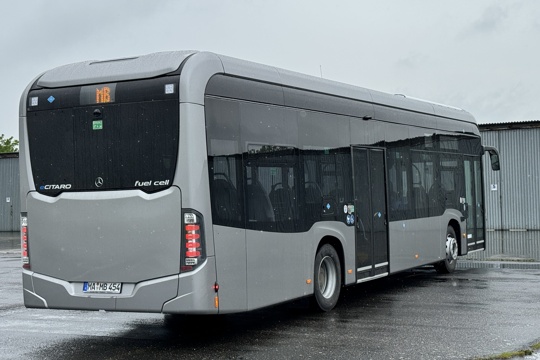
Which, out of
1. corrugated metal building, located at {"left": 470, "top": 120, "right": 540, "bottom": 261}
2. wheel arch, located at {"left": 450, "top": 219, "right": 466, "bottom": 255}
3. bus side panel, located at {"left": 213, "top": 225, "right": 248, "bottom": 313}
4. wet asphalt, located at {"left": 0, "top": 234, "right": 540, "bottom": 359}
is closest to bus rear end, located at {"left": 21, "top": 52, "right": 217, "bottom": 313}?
bus side panel, located at {"left": 213, "top": 225, "right": 248, "bottom": 313}

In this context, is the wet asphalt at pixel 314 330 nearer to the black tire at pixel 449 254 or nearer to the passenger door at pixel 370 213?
the passenger door at pixel 370 213

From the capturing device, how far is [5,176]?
44.3 m

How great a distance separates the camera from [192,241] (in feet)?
29.8

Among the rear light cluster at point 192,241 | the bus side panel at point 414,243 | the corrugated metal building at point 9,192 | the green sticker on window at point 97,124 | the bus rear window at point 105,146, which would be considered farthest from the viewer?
the corrugated metal building at point 9,192

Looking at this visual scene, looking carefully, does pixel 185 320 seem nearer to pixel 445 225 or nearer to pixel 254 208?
pixel 254 208

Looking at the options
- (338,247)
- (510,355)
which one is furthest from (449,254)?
(510,355)

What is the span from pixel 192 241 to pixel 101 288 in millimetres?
1249

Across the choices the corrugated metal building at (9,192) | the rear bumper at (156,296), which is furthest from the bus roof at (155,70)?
the corrugated metal building at (9,192)

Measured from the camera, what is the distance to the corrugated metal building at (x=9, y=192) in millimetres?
43987

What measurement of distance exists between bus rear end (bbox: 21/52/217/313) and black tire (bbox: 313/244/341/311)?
2.90 metres

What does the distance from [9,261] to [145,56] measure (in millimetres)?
15812

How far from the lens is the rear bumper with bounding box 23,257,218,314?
9.09m

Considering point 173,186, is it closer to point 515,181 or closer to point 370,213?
point 370,213

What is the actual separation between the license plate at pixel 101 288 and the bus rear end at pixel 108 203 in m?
0.01
